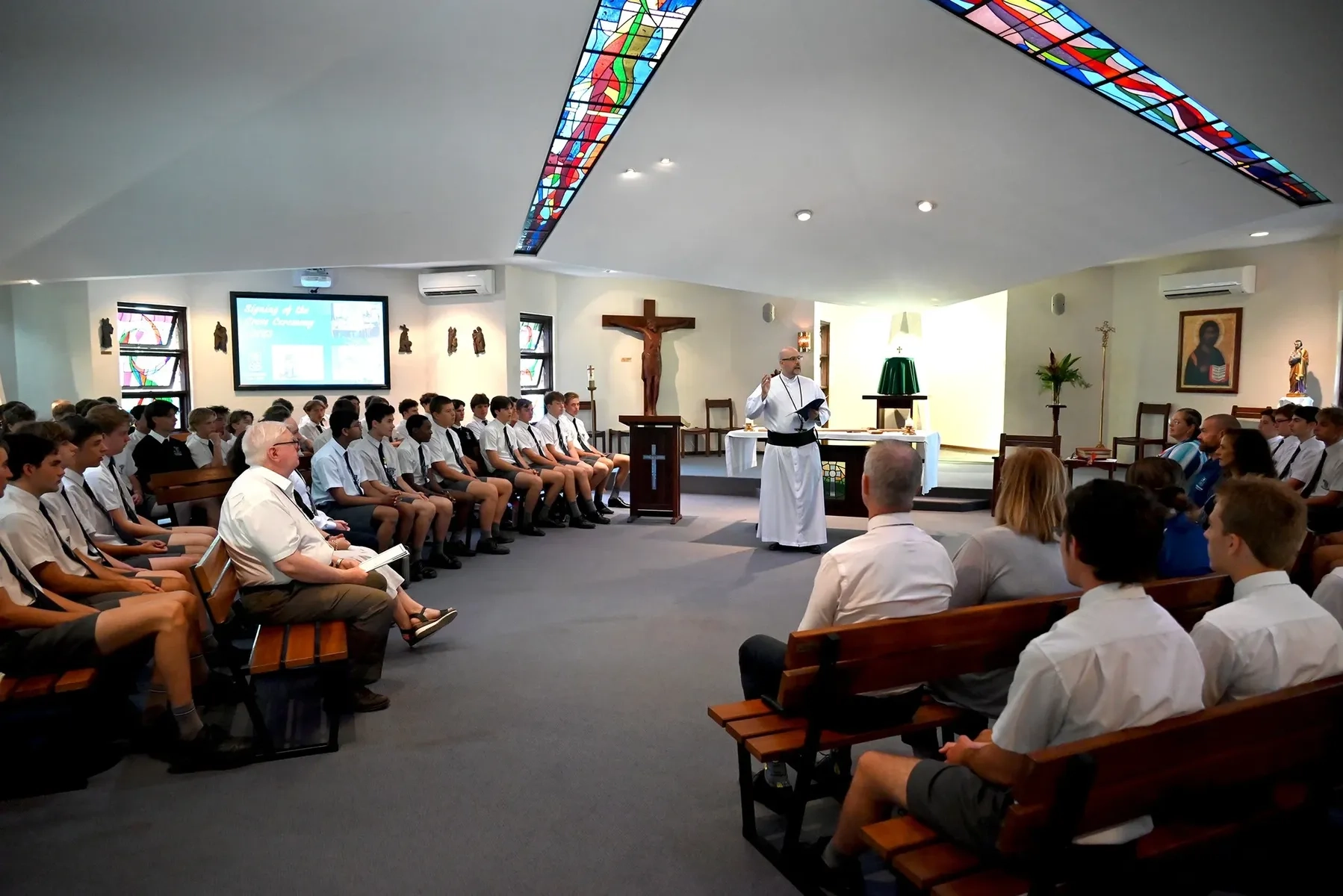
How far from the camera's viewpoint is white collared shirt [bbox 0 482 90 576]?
2.86 metres

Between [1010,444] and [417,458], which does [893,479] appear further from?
[1010,444]

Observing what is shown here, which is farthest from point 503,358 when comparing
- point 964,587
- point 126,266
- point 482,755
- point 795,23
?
point 964,587

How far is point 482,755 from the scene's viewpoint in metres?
2.98

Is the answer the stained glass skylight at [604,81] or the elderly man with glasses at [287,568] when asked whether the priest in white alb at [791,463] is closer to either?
the stained glass skylight at [604,81]

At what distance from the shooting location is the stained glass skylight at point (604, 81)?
5.48 metres

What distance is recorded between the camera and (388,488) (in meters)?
5.77

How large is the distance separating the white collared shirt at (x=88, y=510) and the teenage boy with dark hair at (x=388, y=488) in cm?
161

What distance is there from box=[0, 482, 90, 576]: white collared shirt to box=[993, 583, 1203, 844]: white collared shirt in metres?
3.09

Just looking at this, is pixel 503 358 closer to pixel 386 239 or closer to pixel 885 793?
pixel 386 239

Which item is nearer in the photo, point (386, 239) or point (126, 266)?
point (126, 266)

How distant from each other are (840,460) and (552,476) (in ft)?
8.35

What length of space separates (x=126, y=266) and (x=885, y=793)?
8.03m

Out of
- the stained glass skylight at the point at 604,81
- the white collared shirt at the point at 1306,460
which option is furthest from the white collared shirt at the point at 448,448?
the white collared shirt at the point at 1306,460

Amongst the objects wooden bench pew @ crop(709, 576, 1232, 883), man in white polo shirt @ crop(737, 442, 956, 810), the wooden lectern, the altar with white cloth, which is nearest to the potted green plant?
the altar with white cloth
